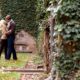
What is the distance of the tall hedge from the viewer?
885 inches

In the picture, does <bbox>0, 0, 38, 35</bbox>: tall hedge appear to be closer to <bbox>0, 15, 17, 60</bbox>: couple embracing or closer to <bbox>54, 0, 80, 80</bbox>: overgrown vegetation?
<bbox>0, 15, 17, 60</bbox>: couple embracing

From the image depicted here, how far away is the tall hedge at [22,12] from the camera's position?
73.7 feet

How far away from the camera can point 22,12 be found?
893 inches

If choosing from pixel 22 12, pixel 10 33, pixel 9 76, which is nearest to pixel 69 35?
pixel 9 76

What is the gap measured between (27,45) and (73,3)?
47.6ft

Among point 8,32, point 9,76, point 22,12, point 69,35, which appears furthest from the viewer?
point 22,12

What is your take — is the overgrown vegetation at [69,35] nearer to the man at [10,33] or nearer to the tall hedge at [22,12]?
the man at [10,33]

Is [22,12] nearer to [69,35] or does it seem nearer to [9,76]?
[9,76]

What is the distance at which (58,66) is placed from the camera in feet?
27.1

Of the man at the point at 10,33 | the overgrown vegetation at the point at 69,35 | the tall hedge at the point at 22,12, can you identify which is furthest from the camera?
the tall hedge at the point at 22,12

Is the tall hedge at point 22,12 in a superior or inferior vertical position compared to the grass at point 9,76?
superior

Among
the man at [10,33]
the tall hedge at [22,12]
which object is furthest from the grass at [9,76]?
the tall hedge at [22,12]

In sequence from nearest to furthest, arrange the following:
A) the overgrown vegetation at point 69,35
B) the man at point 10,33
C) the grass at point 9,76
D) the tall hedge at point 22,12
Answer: the overgrown vegetation at point 69,35 → the grass at point 9,76 → the man at point 10,33 → the tall hedge at point 22,12

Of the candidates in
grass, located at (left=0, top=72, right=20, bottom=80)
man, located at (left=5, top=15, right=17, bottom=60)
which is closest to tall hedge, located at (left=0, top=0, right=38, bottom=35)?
man, located at (left=5, top=15, right=17, bottom=60)
